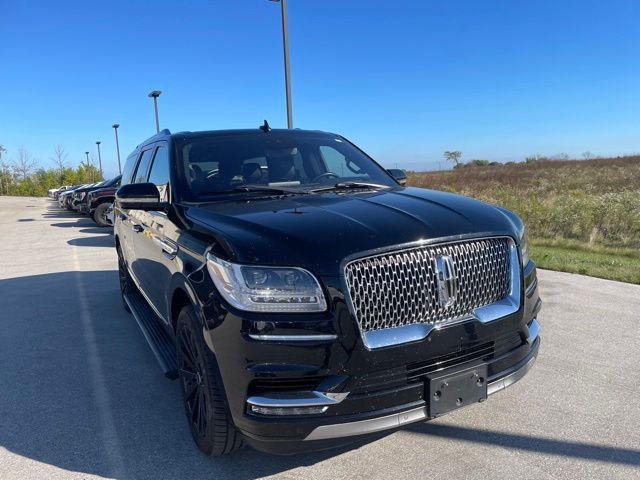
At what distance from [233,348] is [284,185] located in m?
1.72

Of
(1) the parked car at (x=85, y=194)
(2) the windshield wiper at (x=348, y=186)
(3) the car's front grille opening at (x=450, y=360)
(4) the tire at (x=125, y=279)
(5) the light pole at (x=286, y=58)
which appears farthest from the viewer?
(1) the parked car at (x=85, y=194)

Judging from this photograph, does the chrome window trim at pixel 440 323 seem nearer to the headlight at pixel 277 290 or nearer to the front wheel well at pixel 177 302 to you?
the headlight at pixel 277 290

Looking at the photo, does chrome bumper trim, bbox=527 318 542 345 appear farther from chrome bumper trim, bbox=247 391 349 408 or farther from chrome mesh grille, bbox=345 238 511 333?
chrome bumper trim, bbox=247 391 349 408

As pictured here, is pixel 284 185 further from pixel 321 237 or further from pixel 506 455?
Answer: pixel 506 455

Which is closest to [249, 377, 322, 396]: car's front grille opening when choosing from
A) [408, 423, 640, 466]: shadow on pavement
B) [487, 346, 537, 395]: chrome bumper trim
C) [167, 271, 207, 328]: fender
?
[167, 271, 207, 328]: fender

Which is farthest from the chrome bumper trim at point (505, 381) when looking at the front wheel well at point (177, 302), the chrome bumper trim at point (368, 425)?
the front wheel well at point (177, 302)

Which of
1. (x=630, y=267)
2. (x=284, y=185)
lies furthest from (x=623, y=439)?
(x=630, y=267)

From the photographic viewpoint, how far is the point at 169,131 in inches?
177

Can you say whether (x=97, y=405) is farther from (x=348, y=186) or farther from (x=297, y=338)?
(x=348, y=186)

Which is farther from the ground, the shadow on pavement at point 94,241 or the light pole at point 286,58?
the light pole at point 286,58

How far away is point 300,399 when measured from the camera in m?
2.29

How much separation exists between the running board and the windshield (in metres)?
1.15

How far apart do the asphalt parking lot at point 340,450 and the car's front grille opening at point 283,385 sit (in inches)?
29.3

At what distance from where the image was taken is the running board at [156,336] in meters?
3.45
